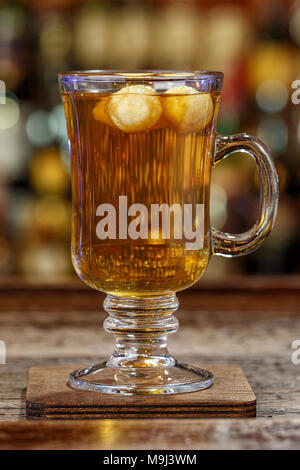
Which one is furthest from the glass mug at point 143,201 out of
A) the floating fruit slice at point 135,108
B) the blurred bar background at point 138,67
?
the blurred bar background at point 138,67

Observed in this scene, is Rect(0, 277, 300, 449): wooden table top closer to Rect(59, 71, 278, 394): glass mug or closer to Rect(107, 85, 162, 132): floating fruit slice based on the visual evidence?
Rect(59, 71, 278, 394): glass mug

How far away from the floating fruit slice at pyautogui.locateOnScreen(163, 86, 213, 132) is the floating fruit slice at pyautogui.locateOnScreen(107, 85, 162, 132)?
1 centimetres

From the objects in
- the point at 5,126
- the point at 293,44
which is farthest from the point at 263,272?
the point at 5,126

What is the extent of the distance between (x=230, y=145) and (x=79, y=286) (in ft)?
1.88

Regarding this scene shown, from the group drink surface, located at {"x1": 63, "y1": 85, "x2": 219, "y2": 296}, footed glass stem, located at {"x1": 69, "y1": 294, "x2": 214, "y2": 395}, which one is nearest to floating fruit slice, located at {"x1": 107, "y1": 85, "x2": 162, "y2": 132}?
drink surface, located at {"x1": 63, "y1": 85, "x2": 219, "y2": 296}

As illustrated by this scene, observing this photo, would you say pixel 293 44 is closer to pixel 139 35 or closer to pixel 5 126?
pixel 139 35

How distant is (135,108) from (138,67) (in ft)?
5.92

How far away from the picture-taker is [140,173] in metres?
0.75

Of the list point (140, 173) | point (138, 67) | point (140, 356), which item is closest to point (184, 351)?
point (140, 356)

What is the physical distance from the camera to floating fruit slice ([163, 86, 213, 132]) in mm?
746

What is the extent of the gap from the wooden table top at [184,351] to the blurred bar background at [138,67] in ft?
4.29

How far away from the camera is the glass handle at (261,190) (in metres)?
0.79

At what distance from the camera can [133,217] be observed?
75 centimetres

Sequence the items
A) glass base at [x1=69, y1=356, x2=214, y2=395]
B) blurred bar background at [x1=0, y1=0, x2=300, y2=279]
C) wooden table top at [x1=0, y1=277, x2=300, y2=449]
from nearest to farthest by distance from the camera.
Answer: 1. wooden table top at [x1=0, y1=277, x2=300, y2=449]
2. glass base at [x1=69, y1=356, x2=214, y2=395]
3. blurred bar background at [x1=0, y1=0, x2=300, y2=279]
